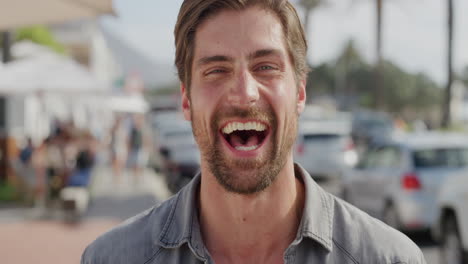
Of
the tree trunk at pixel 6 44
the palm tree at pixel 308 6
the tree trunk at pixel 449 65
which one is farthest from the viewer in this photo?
the palm tree at pixel 308 6

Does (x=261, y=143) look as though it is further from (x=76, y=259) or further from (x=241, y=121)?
(x=76, y=259)

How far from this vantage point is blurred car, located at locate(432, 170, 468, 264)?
7.13 m

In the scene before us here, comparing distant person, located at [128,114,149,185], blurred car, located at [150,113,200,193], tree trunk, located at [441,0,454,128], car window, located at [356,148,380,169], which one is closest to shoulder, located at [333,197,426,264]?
car window, located at [356,148,380,169]

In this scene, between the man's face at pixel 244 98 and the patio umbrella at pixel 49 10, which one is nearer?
the man's face at pixel 244 98

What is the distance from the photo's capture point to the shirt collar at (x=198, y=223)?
Answer: 228 centimetres

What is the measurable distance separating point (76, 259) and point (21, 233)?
248cm

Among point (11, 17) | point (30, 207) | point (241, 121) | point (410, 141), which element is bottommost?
point (30, 207)

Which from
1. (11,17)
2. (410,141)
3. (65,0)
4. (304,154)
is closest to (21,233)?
(11,17)

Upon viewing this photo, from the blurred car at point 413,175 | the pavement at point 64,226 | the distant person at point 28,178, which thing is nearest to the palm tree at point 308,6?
the pavement at point 64,226

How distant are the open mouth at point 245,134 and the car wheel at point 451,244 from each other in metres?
5.46

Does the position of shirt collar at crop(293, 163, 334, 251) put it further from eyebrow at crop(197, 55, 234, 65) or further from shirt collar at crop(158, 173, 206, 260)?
eyebrow at crop(197, 55, 234, 65)

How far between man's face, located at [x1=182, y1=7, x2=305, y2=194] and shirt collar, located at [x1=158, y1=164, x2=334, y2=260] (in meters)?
0.18

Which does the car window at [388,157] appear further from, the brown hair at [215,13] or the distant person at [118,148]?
the distant person at [118,148]

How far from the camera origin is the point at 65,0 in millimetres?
6617
